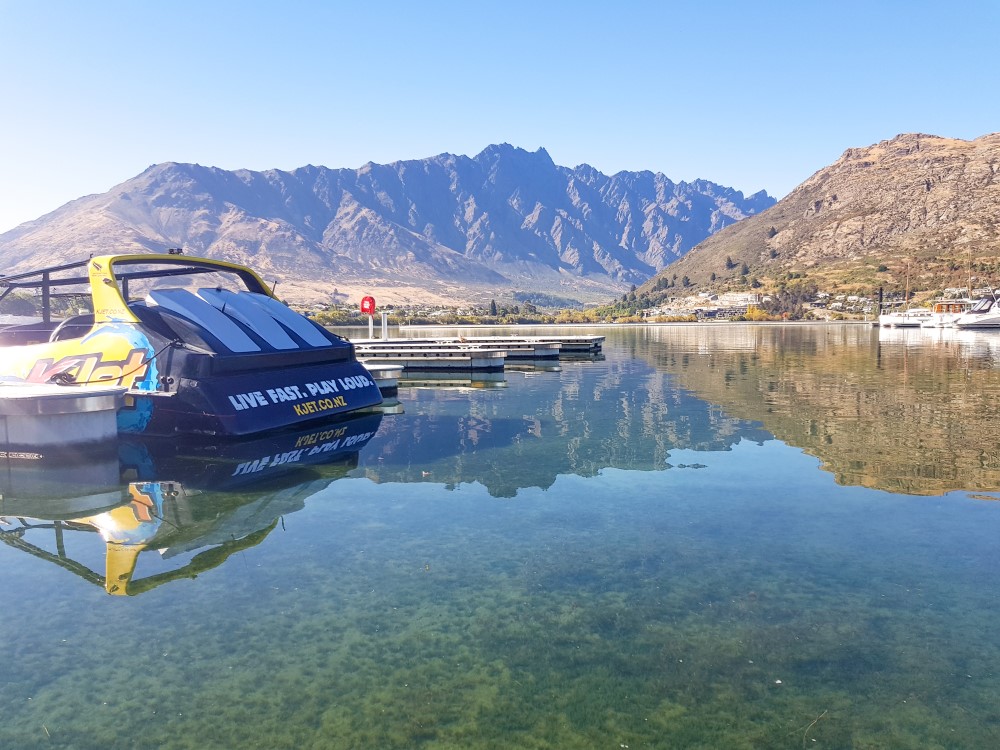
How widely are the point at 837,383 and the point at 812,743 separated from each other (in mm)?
24348

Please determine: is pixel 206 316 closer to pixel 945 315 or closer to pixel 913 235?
pixel 945 315

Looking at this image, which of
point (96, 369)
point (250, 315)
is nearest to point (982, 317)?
point (250, 315)

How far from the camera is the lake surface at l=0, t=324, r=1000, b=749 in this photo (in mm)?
5113

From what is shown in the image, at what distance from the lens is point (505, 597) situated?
720cm

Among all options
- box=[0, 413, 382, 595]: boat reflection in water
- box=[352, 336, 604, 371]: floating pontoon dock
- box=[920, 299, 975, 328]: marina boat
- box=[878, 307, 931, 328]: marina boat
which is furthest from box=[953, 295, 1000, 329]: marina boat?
box=[0, 413, 382, 595]: boat reflection in water

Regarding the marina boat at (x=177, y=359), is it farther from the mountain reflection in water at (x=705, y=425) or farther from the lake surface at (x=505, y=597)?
the mountain reflection in water at (x=705, y=425)

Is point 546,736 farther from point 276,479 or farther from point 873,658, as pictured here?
point 276,479

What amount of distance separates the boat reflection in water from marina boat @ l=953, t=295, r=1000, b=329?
296 feet

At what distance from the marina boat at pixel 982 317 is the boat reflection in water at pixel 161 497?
3551 inches

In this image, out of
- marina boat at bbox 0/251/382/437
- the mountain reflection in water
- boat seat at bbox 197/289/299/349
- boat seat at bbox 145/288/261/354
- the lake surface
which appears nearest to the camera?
A: the lake surface

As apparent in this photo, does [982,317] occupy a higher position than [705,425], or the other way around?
[982,317]

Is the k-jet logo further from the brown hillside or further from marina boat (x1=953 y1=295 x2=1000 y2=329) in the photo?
the brown hillside

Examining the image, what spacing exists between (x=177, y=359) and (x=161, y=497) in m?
4.54

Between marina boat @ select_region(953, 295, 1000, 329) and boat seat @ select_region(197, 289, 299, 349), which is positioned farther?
marina boat @ select_region(953, 295, 1000, 329)
